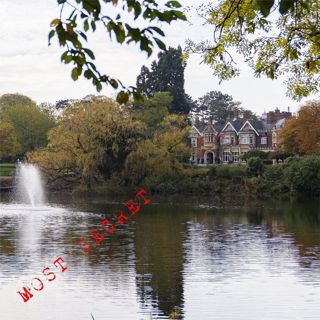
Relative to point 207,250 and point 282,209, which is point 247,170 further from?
point 207,250

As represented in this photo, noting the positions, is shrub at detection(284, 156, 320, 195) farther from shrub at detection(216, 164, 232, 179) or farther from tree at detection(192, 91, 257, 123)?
tree at detection(192, 91, 257, 123)

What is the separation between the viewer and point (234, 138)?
110 metres

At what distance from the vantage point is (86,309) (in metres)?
14.7

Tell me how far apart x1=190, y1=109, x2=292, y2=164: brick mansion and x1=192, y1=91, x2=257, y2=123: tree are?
790 inches

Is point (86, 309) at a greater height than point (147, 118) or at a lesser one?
lesser

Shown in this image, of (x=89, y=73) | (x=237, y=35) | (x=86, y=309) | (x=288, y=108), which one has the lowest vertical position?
(x=86, y=309)

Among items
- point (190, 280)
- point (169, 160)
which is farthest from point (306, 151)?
point (190, 280)

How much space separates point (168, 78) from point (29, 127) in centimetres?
2023

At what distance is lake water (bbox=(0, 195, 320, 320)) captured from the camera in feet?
48.5

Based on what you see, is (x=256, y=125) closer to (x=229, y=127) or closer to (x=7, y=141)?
(x=229, y=127)

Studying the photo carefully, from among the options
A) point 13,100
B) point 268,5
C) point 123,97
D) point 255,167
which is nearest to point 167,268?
point 123,97

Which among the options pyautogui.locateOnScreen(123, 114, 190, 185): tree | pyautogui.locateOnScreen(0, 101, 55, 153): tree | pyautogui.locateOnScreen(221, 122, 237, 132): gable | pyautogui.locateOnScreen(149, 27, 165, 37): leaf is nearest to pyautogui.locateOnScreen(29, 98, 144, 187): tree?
pyautogui.locateOnScreen(123, 114, 190, 185): tree

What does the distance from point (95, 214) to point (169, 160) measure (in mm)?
22291

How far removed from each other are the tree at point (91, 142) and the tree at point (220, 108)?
72199 millimetres
